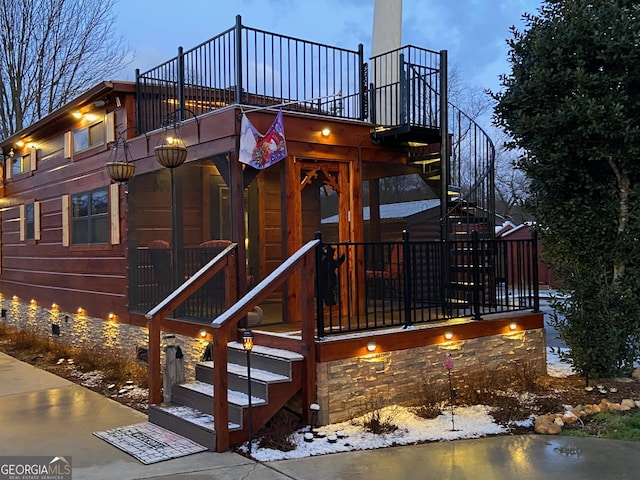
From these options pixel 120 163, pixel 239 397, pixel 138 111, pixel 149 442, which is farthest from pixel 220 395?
pixel 138 111

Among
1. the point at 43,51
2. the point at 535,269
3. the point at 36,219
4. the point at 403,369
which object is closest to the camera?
the point at 403,369

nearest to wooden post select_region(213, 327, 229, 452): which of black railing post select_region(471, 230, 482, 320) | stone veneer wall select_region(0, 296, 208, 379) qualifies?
stone veneer wall select_region(0, 296, 208, 379)

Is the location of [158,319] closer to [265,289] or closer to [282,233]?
[265,289]

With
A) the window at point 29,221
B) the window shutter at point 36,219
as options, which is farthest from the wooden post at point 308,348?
the window at point 29,221

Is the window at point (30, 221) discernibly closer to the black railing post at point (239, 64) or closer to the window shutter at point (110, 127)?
the window shutter at point (110, 127)

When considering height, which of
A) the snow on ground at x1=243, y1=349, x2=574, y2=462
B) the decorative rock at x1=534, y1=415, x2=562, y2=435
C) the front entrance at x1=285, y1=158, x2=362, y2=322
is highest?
the front entrance at x1=285, y1=158, x2=362, y2=322

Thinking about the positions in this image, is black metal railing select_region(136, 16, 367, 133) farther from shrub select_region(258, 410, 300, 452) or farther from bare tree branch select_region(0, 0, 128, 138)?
bare tree branch select_region(0, 0, 128, 138)

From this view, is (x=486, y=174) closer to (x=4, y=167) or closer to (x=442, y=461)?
(x=442, y=461)

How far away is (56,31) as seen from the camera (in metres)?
19.1

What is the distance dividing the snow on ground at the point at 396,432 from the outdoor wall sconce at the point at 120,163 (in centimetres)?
457

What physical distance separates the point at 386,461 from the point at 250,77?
4892 mm

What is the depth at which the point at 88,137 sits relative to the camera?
35.1 ft

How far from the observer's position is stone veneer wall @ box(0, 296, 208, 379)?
764cm

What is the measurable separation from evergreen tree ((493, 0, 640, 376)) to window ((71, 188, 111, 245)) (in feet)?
21.2
